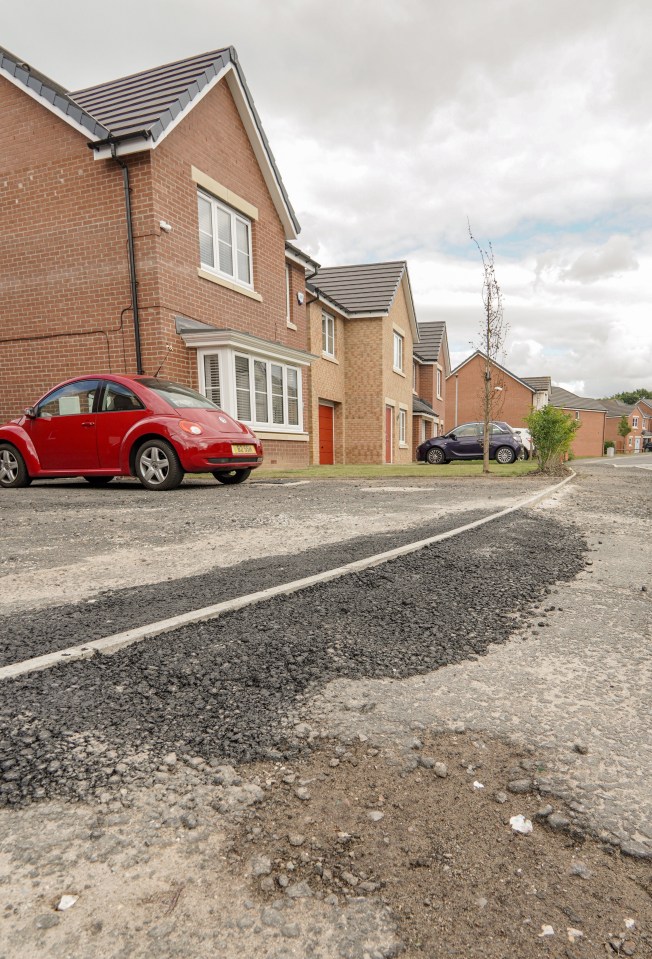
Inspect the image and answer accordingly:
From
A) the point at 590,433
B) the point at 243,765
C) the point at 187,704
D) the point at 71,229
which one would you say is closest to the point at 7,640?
the point at 187,704

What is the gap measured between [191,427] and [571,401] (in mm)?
57492

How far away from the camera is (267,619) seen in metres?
2.49

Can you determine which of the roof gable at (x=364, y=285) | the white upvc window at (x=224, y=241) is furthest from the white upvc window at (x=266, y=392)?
the roof gable at (x=364, y=285)

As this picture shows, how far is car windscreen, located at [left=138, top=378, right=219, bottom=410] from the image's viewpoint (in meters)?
8.40

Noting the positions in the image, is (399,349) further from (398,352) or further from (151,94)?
(151,94)

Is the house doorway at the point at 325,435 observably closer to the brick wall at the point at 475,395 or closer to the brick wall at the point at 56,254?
the brick wall at the point at 56,254

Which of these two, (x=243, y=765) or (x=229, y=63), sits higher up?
(x=229, y=63)

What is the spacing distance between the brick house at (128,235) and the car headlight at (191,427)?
372cm

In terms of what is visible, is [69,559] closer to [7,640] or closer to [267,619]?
[7,640]

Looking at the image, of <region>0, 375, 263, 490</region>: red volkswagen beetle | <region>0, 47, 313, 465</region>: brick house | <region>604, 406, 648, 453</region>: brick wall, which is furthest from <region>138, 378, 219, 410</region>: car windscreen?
<region>604, 406, 648, 453</region>: brick wall

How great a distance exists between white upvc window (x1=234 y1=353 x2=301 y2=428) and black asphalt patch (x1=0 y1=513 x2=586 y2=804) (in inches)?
386

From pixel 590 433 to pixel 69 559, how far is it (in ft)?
196

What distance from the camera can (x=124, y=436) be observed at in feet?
27.3

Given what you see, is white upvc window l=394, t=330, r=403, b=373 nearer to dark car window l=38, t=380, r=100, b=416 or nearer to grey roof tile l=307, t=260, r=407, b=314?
grey roof tile l=307, t=260, r=407, b=314
